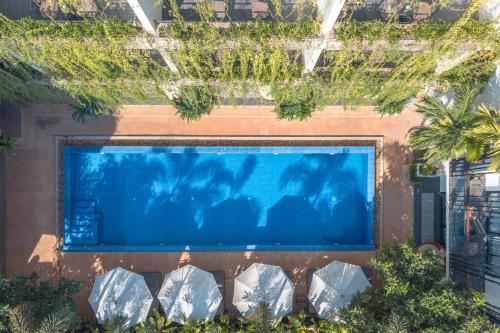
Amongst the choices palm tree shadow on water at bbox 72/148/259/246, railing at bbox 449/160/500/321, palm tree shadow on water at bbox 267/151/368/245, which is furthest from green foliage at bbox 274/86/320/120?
railing at bbox 449/160/500/321

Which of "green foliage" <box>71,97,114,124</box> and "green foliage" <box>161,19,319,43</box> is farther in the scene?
"green foliage" <box>71,97,114,124</box>

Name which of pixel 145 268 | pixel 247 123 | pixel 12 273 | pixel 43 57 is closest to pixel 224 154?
pixel 247 123

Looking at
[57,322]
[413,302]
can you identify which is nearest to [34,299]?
[57,322]

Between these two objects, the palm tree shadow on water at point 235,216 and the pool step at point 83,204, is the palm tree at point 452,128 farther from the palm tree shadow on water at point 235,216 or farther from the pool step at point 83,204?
the pool step at point 83,204

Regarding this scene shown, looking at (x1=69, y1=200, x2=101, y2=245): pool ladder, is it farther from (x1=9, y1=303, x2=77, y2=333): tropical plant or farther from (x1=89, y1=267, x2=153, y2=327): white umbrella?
(x1=9, y1=303, x2=77, y2=333): tropical plant

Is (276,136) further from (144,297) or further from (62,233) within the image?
(62,233)

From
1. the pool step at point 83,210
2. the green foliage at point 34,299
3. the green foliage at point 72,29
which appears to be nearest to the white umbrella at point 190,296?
the green foliage at point 34,299

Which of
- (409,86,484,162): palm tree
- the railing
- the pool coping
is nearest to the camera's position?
(409,86,484,162): palm tree
